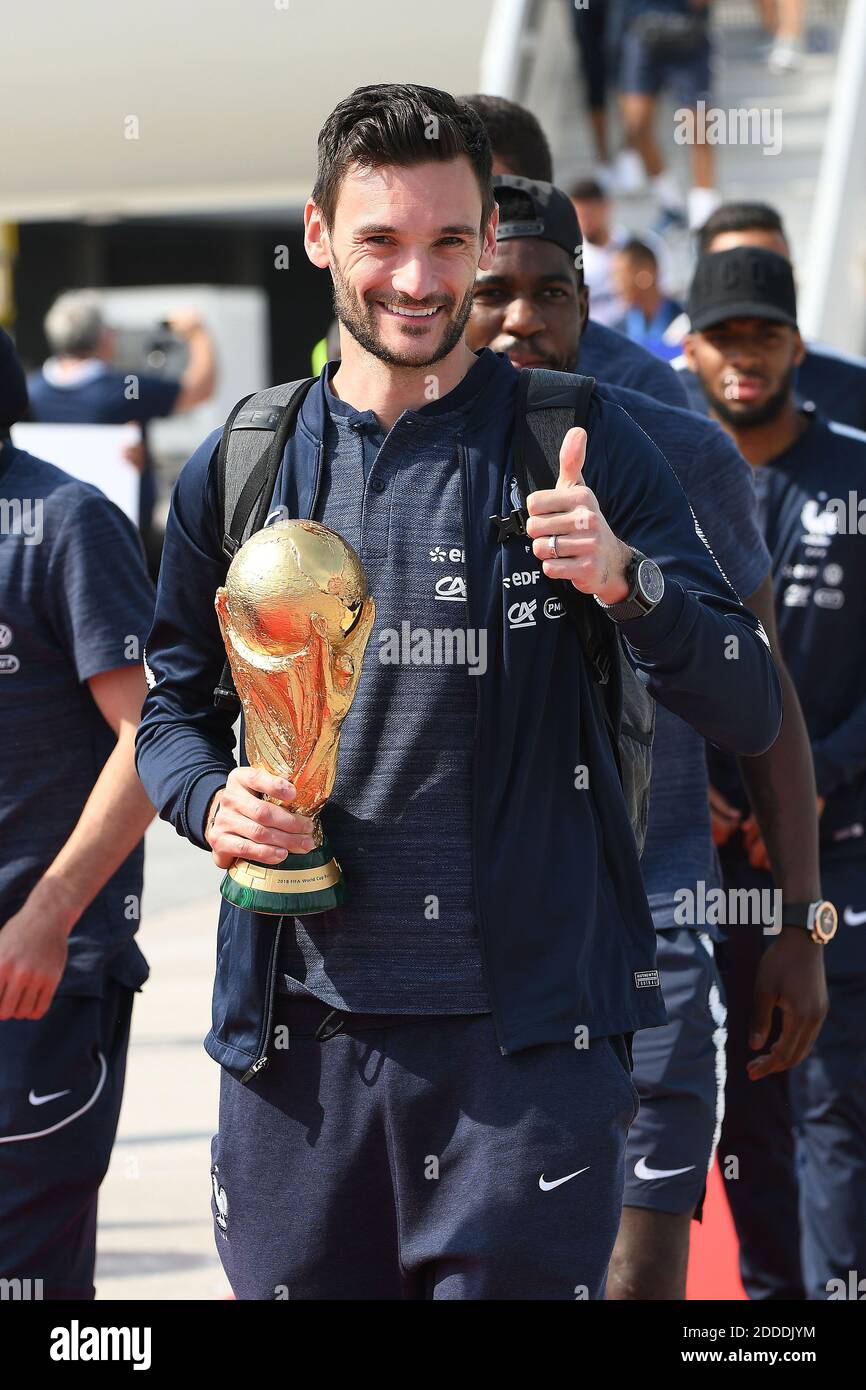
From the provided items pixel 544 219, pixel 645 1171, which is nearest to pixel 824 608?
pixel 544 219

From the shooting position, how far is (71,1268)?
3621 mm

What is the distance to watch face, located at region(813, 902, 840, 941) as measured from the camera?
11.8 feet

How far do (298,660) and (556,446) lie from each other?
0.46 meters

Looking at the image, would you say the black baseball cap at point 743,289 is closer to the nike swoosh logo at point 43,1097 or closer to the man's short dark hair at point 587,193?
the nike swoosh logo at point 43,1097

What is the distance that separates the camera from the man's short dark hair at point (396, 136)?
265 centimetres

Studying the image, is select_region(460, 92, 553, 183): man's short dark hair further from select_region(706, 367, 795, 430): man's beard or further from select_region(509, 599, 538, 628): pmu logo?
select_region(509, 599, 538, 628): pmu logo

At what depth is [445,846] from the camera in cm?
264

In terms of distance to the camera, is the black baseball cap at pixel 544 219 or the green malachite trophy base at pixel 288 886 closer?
the green malachite trophy base at pixel 288 886

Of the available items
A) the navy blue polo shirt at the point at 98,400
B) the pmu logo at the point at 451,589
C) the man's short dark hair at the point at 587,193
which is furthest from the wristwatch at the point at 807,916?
the man's short dark hair at the point at 587,193

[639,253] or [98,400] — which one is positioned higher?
[639,253]

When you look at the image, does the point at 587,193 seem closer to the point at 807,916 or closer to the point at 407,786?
the point at 807,916

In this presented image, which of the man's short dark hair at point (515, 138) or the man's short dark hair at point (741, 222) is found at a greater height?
the man's short dark hair at point (515, 138)

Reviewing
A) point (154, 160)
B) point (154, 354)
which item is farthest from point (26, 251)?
point (154, 354)

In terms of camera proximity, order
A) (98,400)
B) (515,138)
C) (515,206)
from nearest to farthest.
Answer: (515,206) < (515,138) < (98,400)
